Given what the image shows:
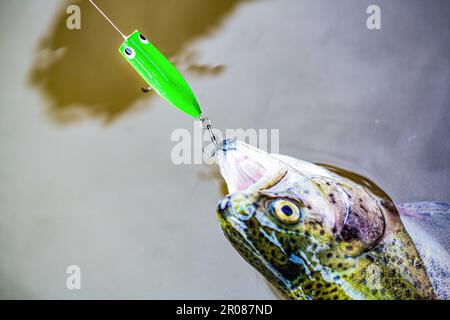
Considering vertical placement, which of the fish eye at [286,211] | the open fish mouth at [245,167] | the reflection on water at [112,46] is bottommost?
the fish eye at [286,211]

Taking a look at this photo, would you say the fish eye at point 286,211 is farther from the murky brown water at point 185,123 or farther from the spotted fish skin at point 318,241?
the murky brown water at point 185,123

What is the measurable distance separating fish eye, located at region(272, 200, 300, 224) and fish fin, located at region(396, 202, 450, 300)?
0.35 meters

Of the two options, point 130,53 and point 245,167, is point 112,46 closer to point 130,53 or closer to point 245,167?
point 130,53

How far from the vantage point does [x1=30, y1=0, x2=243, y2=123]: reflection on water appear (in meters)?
1.05

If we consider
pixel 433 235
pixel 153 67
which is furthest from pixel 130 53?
pixel 433 235

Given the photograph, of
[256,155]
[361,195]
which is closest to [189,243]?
[256,155]

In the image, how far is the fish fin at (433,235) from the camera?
0.82 metres

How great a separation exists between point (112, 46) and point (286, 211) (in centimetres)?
69

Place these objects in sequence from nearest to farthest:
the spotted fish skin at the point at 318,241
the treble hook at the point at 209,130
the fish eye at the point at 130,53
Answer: the spotted fish skin at the point at 318,241, the fish eye at the point at 130,53, the treble hook at the point at 209,130

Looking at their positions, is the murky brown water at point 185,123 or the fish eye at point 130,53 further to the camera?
the murky brown water at point 185,123

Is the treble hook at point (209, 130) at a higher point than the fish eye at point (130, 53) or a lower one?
lower

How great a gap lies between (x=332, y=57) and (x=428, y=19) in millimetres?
270

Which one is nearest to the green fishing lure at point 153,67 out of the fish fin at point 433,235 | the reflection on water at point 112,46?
the reflection on water at point 112,46

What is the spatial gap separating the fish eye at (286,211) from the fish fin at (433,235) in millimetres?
347
